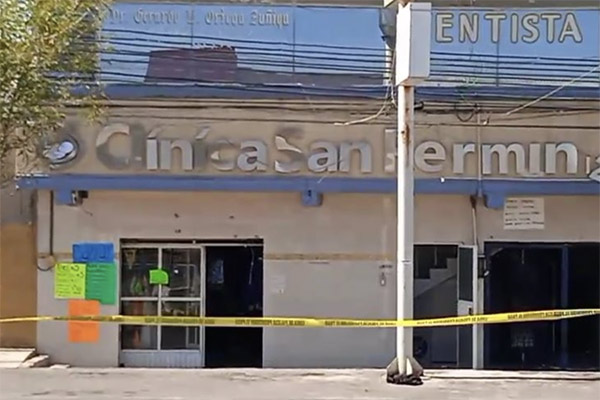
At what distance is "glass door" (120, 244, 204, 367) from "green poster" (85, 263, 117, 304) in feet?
0.91

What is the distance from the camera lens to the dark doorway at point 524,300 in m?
19.5

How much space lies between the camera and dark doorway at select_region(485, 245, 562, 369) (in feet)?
63.9

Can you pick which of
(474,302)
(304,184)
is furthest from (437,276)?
(304,184)

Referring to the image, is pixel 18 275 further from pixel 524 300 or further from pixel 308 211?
pixel 524 300

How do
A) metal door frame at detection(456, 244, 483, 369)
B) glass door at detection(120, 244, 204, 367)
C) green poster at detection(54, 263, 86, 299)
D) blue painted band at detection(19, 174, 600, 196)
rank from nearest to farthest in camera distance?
→ blue painted band at detection(19, 174, 600, 196), green poster at detection(54, 263, 86, 299), metal door frame at detection(456, 244, 483, 369), glass door at detection(120, 244, 204, 367)

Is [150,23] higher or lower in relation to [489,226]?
higher

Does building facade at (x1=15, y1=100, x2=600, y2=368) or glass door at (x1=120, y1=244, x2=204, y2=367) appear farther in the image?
glass door at (x1=120, y1=244, x2=204, y2=367)

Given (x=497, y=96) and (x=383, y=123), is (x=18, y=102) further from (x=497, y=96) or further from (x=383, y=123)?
(x=497, y=96)

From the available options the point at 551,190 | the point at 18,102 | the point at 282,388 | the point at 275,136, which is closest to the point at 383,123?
the point at 275,136

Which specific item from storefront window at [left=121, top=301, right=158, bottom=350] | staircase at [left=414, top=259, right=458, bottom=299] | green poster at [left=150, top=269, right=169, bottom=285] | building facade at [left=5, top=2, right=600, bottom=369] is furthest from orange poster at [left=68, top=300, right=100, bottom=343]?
staircase at [left=414, top=259, right=458, bottom=299]

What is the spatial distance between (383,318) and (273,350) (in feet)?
6.44

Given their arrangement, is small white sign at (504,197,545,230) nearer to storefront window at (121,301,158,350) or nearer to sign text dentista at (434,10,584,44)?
sign text dentista at (434,10,584,44)

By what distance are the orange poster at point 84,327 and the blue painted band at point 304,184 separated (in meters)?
1.97

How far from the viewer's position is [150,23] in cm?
2022
